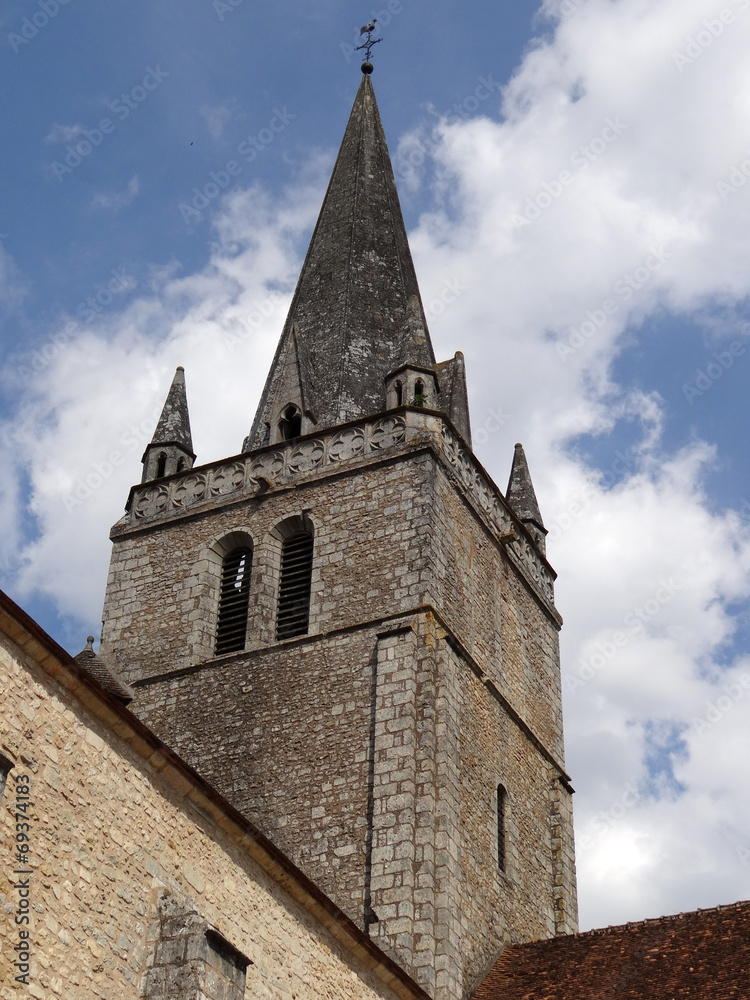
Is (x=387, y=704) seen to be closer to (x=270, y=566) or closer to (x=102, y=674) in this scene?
(x=270, y=566)

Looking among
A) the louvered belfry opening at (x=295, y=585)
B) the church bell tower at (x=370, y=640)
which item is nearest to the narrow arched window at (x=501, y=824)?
the church bell tower at (x=370, y=640)

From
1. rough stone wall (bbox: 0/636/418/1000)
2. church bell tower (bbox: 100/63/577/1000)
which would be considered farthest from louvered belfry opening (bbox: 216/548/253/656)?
rough stone wall (bbox: 0/636/418/1000)

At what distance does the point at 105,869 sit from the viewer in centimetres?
943

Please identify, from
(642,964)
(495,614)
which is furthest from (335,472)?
(642,964)

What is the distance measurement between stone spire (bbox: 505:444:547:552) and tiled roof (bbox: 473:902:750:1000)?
7454mm

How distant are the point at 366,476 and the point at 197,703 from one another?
3806 millimetres

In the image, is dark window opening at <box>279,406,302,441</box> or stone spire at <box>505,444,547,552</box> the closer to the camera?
dark window opening at <box>279,406,302,441</box>

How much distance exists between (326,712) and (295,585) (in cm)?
238

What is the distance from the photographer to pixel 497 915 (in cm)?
1639

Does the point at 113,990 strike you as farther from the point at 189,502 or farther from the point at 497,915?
the point at 189,502

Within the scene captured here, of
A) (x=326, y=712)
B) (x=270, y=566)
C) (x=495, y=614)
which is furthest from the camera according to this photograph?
(x=495, y=614)

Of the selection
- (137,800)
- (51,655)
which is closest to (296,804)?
(137,800)

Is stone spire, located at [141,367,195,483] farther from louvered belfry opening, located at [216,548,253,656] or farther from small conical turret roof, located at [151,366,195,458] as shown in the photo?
louvered belfry opening, located at [216,548,253,656]

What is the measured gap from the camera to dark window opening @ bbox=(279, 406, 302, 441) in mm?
20828
